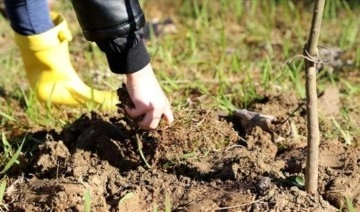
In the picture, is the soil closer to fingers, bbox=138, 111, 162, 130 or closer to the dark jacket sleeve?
fingers, bbox=138, 111, 162, 130

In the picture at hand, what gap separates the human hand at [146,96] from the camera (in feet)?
7.48

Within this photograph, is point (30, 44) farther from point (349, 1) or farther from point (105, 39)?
point (349, 1)

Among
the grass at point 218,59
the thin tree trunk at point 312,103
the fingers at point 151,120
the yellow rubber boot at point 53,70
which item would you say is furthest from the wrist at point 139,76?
the yellow rubber boot at point 53,70

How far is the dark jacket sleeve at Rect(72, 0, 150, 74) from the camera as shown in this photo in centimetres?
217

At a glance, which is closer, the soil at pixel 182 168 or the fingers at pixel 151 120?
the soil at pixel 182 168

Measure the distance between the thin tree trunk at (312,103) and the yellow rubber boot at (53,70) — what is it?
3.69 ft

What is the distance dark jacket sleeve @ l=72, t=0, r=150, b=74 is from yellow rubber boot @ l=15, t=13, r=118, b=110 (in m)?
0.76

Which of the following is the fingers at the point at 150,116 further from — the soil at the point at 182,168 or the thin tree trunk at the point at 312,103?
the thin tree trunk at the point at 312,103

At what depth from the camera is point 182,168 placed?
2.35 m

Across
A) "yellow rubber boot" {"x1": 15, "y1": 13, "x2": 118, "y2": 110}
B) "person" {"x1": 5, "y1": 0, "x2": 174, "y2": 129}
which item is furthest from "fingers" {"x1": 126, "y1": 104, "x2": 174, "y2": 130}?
"yellow rubber boot" {"x1": 15, "y1": 13, "x2": 118, "y2": 110}

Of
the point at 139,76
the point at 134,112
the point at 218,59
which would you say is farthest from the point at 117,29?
the point at 218,59

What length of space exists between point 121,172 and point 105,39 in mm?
437

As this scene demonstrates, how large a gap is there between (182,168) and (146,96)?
0.25 meters

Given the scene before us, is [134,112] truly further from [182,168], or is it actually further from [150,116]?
[182,168]
